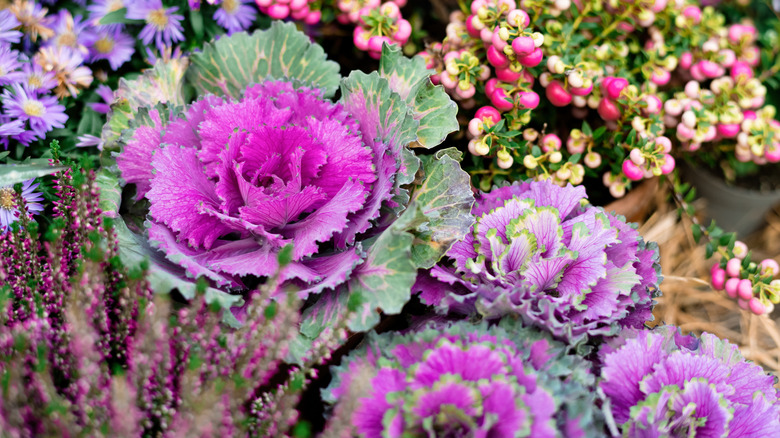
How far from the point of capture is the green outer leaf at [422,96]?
0.93 meters

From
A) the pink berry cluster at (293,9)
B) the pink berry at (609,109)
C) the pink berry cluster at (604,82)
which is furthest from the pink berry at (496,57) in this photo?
the pink berry cluster at (293,9)

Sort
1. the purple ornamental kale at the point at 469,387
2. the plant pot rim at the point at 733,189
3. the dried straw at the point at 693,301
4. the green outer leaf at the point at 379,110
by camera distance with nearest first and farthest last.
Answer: the purple ornamental kale at the point at 469,387, the green outer leaf at the point at 379,110, the dried straw at the point at 693,301, the plant pot rim at the point at 733,189

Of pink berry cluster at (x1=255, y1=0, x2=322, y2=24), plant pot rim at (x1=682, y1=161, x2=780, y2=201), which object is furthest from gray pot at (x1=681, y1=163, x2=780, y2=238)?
pink berry cluster at (x1=255, y1=0, x2=322, y2=24)

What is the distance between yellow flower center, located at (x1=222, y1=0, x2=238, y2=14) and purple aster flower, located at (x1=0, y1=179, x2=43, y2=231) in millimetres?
527

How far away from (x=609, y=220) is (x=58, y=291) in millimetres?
832

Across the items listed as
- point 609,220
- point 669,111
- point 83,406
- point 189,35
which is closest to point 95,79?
point 189,35

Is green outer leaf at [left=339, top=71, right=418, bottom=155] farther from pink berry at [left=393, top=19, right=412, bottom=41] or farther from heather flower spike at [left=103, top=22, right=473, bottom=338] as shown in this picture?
pink berry at [left=393, top=19, right=412, bottom=41]

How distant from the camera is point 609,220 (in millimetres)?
951

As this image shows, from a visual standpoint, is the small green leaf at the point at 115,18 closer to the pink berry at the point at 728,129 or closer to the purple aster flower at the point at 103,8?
the purple aster flower at the point at 103,8

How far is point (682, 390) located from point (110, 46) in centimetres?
123

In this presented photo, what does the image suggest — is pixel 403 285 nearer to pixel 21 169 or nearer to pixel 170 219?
pixel 170 219

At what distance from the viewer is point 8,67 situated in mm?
1001

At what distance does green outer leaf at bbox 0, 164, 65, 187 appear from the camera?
839mm

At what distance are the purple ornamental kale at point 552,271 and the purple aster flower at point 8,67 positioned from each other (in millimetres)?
791
